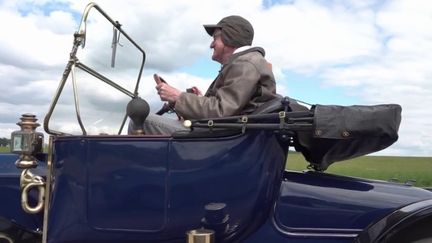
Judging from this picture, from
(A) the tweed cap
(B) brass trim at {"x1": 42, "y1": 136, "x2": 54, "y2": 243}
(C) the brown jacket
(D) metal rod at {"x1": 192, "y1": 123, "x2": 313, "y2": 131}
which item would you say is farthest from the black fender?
(B) brass trim at {"x1": 42, "y1": 136, "x2": 54, "y2": 243}

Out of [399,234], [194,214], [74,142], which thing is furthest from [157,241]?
[399,234]

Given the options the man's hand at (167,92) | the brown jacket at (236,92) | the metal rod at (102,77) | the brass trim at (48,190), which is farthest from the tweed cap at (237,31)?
the brass trim at (48,190)

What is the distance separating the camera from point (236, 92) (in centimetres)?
333

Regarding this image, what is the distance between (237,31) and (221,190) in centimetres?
127

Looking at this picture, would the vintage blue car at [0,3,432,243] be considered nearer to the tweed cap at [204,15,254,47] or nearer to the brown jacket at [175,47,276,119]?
the brown jacket at [175,47,276,119]

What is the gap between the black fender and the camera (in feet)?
10.0

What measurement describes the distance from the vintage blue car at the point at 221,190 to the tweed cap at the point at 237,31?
80cm

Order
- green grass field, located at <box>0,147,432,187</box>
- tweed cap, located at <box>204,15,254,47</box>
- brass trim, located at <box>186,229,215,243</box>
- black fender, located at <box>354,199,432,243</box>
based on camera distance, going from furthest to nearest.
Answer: green grass field, located at <box>0,147,432,187</box>, tweed cap, located at <box>204,15,254,47</box>, black fender, located at <box>354,199,432,243</box>, brass trim, located at <box>186,229,215,243</box>

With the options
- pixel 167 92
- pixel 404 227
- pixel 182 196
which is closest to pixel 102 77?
pixel 167 92

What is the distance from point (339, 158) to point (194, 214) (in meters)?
1.02

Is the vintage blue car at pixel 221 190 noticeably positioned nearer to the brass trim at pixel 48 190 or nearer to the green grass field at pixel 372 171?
the brass trim at pixel 48 190

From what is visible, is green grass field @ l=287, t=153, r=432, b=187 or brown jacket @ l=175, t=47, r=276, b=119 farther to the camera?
green grass field @ l=287, t=153, r=432, b=187

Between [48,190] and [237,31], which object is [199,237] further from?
[237,31]

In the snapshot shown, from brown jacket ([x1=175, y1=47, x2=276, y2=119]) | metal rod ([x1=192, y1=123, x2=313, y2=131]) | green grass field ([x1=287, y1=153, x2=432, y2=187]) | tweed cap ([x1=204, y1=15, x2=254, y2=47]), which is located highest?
tweed cap ([x1=204, y1=15, x2=254, y2=47])
